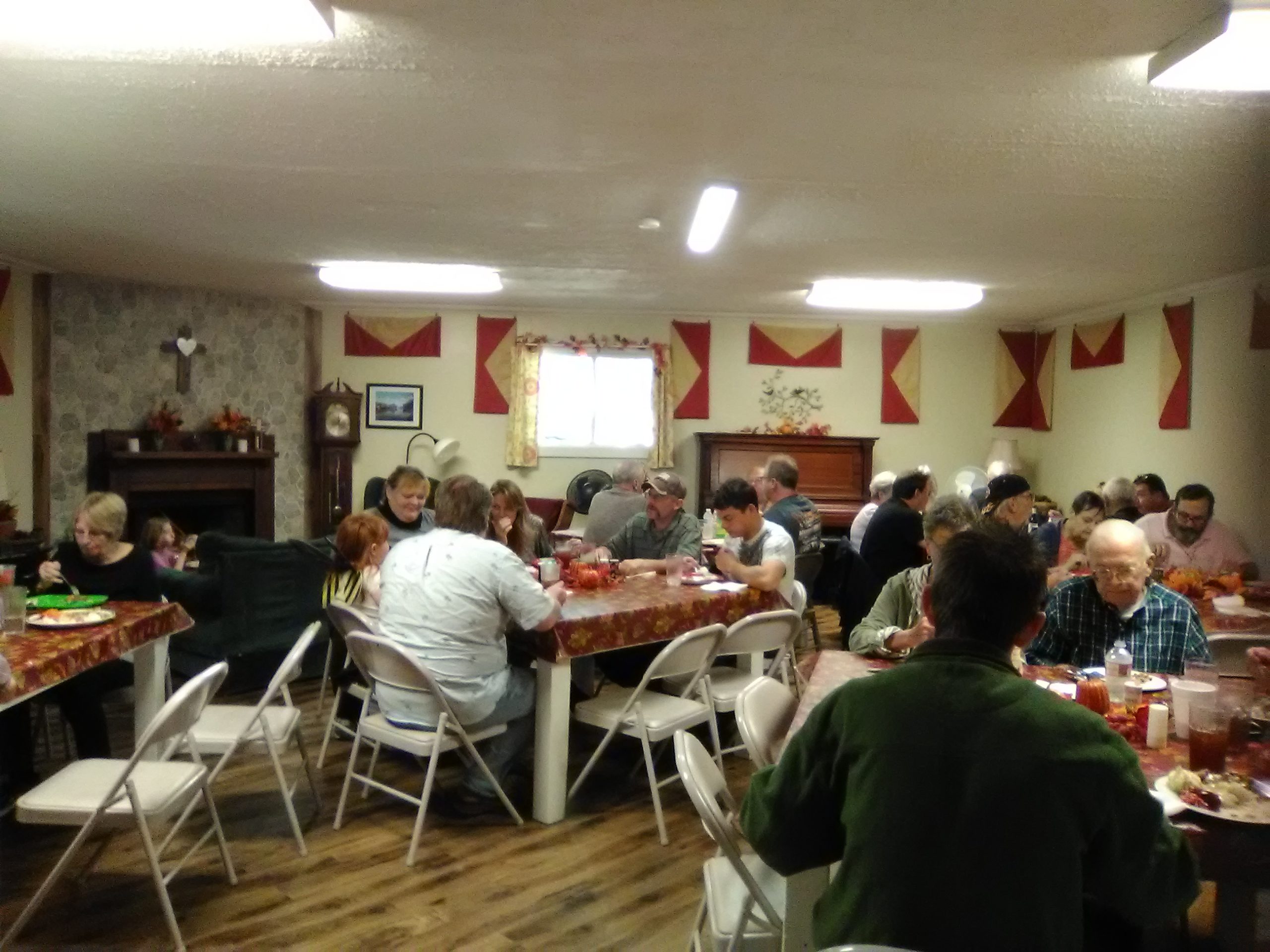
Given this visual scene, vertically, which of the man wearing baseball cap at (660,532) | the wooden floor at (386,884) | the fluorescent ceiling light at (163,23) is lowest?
the wooden floor at (386,884)

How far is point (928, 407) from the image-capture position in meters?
9.12

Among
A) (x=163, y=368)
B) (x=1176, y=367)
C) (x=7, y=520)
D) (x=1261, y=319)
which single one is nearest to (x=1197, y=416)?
(x=1176, y=367)

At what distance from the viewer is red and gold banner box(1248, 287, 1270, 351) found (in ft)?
19.8

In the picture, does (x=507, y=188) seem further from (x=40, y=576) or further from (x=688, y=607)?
(x=40, y=576)

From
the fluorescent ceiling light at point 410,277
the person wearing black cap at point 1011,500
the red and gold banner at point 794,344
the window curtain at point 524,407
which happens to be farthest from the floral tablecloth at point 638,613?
the red and gold banner at point 794,344

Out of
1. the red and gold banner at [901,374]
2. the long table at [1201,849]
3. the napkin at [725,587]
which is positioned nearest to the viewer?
the long table at [1201,849]

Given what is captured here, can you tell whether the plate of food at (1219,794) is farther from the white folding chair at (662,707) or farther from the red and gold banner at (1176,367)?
the red and gold banner at (1176,367)

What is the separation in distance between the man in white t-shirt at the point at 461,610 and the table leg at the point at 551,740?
0.10 meters

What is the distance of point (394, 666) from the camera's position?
11.0 ft

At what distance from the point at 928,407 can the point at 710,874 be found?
7.46 m

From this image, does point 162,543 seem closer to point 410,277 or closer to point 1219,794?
point 410,277

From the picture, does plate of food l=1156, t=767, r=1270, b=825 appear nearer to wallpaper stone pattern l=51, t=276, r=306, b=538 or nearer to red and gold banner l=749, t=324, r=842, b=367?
red and gold banner l=749, t=324, r=842, b=367

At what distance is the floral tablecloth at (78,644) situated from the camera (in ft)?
9.05

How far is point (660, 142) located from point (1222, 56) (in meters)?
1.86
